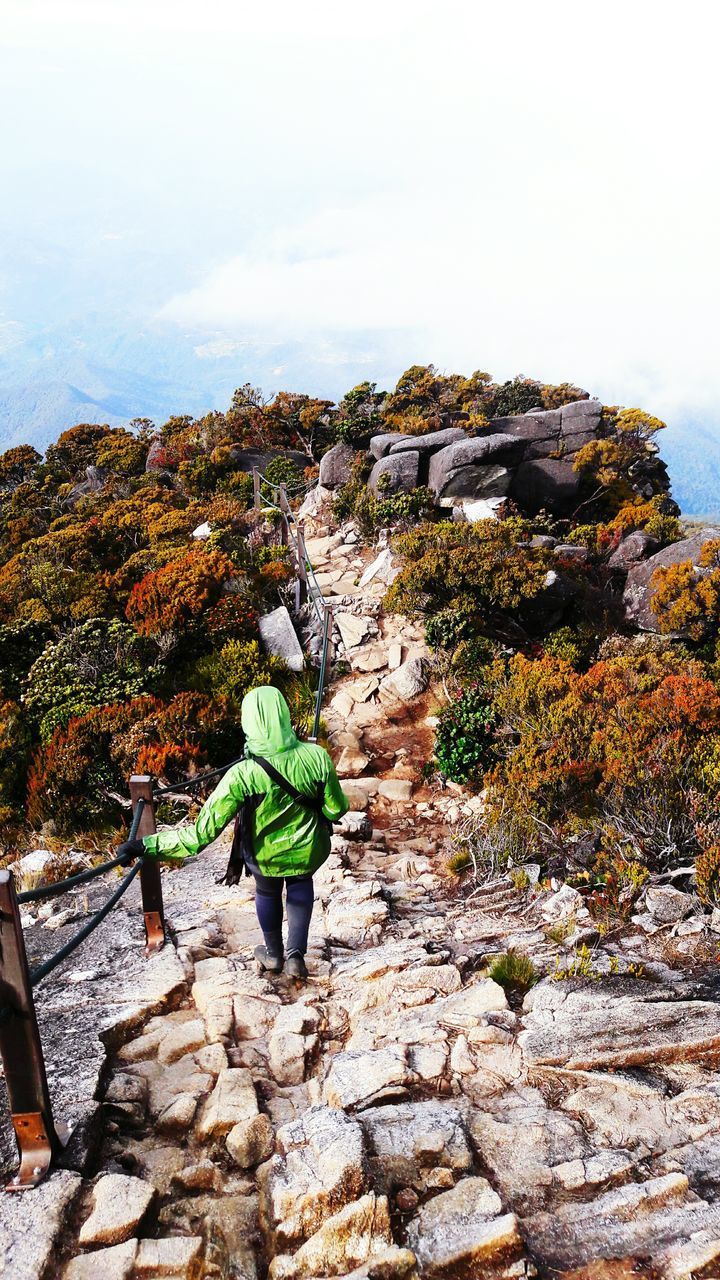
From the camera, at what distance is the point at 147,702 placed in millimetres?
10664

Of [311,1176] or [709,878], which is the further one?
[709,878]

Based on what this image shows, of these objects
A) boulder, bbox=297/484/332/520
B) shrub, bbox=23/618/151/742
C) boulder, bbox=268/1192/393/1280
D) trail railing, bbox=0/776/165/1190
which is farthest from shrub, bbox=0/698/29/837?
boulder, bbox=297/484/332/520

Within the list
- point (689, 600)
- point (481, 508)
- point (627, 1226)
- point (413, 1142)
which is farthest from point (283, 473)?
point (627, 1226)

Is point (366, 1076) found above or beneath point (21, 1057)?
beneath

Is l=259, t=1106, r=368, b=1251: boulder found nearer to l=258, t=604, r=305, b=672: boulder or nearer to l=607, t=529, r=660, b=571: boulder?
l=258, t=604, r=305, b=672: boulder

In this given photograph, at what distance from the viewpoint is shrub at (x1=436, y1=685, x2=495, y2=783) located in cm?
943

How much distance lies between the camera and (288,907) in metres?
4.89

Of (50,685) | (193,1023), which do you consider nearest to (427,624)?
(50,685)

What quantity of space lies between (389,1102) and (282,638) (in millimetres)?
9632

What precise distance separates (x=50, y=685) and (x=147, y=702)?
94.0 inches

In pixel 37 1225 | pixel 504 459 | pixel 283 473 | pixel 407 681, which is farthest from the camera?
pixel 283 473

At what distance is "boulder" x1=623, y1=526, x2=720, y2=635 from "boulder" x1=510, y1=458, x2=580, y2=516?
5.12m

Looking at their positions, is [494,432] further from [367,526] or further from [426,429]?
[367,526]

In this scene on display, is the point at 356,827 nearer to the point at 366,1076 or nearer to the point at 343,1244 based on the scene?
the point at 366,1076
